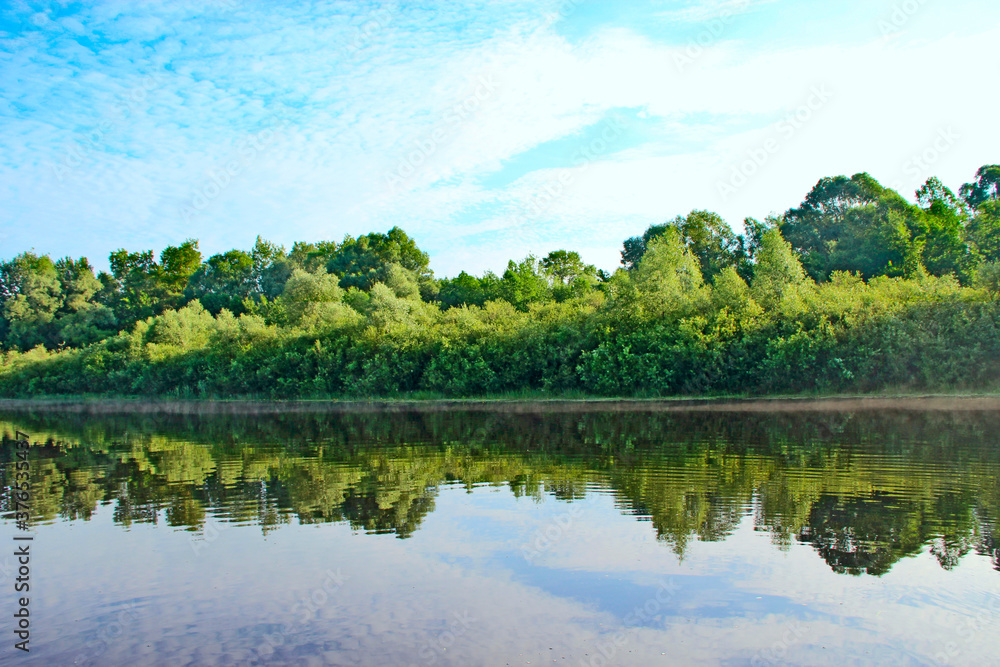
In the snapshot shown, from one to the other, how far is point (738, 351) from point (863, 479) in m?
19.9

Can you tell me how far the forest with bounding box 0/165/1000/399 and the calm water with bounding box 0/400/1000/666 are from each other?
12.2 metres

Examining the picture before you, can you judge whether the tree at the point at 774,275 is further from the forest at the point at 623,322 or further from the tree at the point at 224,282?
the tree at the point at 224,282

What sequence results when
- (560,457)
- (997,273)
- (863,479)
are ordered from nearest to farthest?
(863,479) → (560,457) → (997,273)

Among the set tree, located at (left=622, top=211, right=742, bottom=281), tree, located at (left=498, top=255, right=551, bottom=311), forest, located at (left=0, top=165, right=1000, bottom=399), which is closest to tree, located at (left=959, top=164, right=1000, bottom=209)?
forest, located at (left=0, top=165, right=1000, bottom=399)

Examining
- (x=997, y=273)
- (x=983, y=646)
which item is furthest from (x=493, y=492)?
(x=997, y=273)

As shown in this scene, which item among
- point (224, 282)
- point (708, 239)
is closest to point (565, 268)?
point (708, 239)

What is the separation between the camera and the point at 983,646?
20.8 feet

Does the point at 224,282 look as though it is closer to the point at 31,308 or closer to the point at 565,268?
the point at 31,308

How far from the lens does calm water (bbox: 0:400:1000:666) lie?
22.0ft

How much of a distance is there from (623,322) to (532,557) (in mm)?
28717

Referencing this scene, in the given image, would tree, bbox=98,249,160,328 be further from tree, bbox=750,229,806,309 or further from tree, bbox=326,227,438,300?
tree, bbox=750,229,806,309

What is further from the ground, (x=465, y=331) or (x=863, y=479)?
(x=465, y=331)

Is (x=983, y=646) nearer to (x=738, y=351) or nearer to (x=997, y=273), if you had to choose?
(x=738, y=351)

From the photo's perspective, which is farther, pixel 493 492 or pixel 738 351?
pixel 738 351
